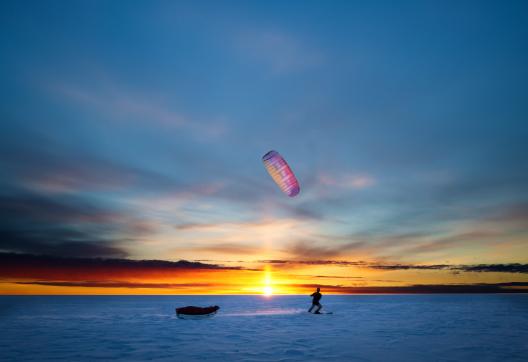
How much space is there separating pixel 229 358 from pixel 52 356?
7.62 m

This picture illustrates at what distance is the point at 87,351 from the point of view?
62.2 feet

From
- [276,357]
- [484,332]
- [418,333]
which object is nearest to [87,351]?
[276,357]

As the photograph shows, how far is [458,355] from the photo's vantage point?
17.1 metres

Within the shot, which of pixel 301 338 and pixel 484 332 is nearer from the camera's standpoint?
pixel 301 338

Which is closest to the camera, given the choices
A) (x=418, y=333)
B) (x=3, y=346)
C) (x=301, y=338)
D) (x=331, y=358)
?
(x=331, y=358)

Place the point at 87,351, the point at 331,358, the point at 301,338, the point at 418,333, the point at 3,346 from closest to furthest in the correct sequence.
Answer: the point at 331,358
the point at 87,351
the point at 3,346
the point at 301,338
the point at 418,333

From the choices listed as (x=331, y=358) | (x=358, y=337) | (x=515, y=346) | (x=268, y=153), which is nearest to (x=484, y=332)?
(x=515, y=346)

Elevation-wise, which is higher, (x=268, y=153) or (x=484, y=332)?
(x=268, y=153)

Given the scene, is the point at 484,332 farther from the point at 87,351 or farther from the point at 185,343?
the point at 87,351

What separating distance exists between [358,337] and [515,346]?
7690 mm

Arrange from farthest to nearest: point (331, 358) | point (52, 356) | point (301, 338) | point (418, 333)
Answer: point (418, 333)
point (301, 338)
point (52, 356)
point (331, 358)

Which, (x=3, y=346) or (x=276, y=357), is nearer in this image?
(x=276, y=357)

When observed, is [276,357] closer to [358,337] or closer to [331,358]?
[331,358]

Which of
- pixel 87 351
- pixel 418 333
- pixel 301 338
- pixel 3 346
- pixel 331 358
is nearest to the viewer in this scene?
pixel 331 358
